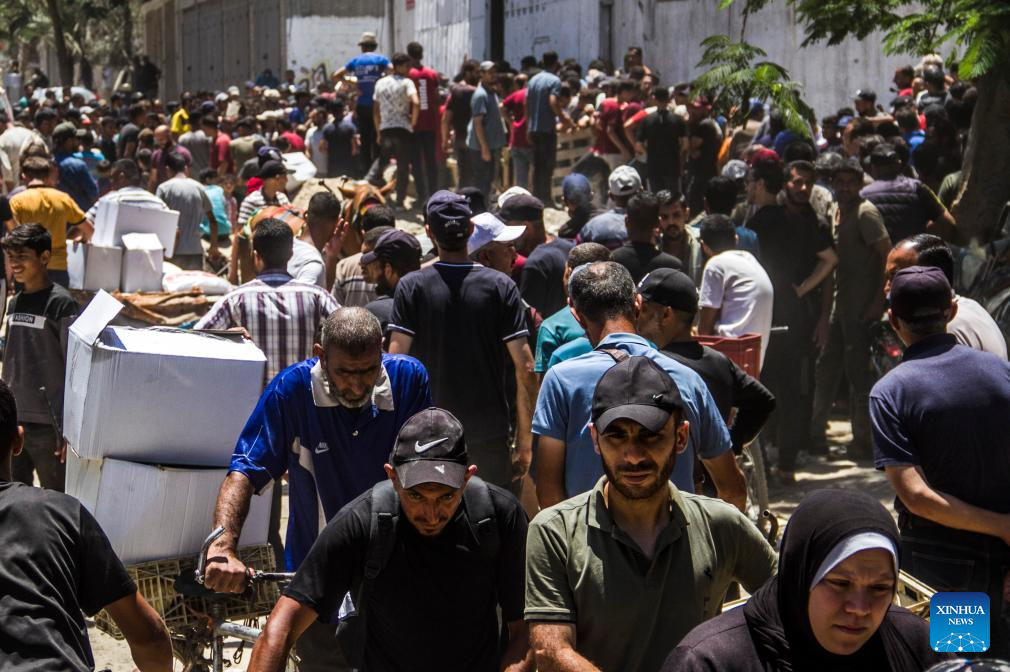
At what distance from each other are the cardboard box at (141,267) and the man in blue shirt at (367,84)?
8493mm

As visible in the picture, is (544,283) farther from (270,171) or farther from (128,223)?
(270,171)

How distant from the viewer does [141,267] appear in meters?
10.3

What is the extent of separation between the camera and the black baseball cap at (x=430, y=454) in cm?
379

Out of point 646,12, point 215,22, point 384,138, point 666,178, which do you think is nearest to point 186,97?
point 646,12

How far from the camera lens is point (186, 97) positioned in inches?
1118

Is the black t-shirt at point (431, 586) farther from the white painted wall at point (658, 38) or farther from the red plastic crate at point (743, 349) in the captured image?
the white painted wall at point (658, 38)

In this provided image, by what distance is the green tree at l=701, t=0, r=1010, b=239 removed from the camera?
28.2 feet

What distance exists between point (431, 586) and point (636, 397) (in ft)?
2.88

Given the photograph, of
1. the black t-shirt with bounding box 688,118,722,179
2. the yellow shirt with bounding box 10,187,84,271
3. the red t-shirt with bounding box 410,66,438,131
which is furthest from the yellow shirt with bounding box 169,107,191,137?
the yellow shirt with bounding box 10,187,84,271

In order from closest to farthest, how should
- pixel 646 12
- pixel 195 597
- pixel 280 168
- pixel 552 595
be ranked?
pixel 552 595
pixel 195 597
pixel 280 168
pixel 646 12

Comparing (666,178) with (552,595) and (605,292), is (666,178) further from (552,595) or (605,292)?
(552,595)

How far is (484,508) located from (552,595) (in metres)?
0.56

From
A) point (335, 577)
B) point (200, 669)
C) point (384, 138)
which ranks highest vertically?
point (384, 138)

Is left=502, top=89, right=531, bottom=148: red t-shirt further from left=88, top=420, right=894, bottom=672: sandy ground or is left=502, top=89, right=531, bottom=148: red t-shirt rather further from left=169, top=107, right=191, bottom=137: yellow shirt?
left=169, top=107, right=191, bottom=137: yellow shirt
